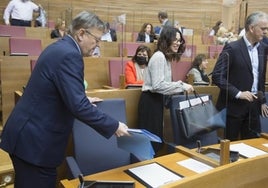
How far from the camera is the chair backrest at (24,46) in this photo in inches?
133

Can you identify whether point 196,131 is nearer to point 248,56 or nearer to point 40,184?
point 248,56

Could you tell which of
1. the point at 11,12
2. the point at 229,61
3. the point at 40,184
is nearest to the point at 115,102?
the point at 40,184

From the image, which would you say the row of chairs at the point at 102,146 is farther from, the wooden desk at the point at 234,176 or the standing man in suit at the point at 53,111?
the wooden desk at the point at 234,176

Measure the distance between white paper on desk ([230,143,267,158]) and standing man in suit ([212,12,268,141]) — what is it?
332 mm

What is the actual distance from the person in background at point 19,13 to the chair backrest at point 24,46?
173cm

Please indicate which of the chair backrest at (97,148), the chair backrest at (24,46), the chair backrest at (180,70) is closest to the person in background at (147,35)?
the chair backrest at (24,46)

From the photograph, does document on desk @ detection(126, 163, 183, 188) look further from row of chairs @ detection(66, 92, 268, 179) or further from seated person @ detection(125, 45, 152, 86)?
seated person @ detection(125, 45, 152, 86)

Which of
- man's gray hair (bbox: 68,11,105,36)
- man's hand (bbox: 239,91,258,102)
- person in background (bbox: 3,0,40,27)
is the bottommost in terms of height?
man's hand (bbox: 239,91,258,102)

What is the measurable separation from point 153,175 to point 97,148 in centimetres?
45

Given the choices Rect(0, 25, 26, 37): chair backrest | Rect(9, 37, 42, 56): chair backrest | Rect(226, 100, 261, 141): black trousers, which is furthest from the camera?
Rect(0, 25, 26, 37): chair backrest

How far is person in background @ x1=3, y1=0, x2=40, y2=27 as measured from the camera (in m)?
4.93

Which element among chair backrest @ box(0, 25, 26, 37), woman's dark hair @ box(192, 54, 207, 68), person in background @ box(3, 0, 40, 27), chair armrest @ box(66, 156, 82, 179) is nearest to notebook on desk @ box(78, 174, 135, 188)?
chair armrest @ box(66, 156, 82, 179)

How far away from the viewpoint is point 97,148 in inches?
61.6

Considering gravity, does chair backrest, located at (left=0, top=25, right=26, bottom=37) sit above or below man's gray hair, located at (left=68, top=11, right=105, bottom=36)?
above
